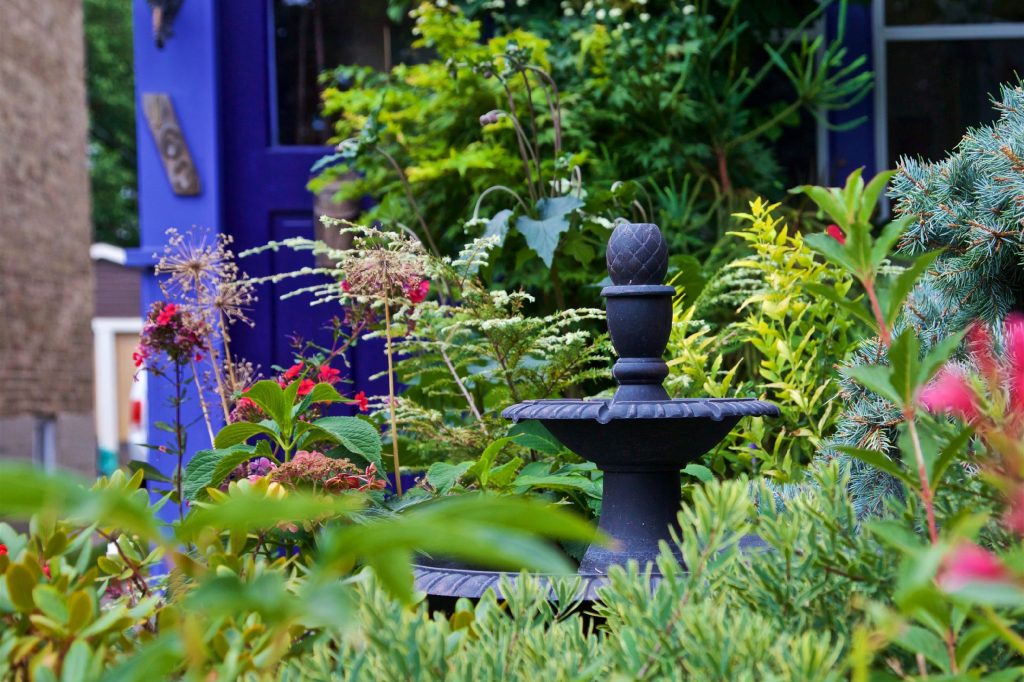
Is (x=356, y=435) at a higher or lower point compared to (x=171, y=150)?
lower

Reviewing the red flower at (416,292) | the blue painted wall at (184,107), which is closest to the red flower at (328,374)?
the red flower at (416,292)

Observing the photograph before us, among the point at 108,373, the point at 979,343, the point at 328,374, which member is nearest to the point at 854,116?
the point at 328,374

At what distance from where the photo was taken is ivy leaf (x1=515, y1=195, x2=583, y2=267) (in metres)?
2.94

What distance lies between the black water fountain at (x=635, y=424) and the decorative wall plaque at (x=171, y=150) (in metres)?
2.80

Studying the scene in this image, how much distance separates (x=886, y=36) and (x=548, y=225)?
7.21 feet

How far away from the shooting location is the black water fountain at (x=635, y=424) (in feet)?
4.91

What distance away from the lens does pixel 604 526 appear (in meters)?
1.62

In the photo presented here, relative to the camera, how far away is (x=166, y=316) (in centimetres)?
225

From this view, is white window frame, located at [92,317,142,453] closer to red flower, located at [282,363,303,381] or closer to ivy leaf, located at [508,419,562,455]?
red flower, located at [282,363,303,381]

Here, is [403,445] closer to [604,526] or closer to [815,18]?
[604,526]

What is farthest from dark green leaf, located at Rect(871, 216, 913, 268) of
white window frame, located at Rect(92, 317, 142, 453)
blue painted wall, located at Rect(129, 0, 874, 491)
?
white window frame, located at Rect(92, 317, 142, 453)

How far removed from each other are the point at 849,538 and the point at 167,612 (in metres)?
0.59

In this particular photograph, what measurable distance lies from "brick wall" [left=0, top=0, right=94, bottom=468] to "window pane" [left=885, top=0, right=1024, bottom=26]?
384 inches

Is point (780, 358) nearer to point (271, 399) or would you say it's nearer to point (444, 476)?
point (444, 476)
